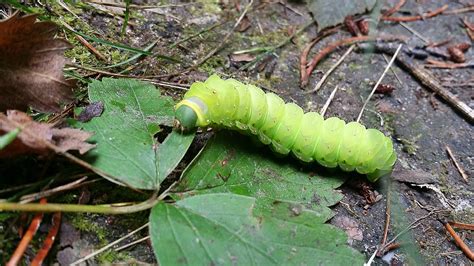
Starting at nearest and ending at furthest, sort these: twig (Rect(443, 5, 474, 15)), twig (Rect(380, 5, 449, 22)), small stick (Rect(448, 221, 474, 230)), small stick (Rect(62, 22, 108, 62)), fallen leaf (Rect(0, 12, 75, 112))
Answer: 1. fallen leaf (Rect(0, 12, 75, 112))
2. small stick (Rect(448, 221, 474, 230))
3. small stick (Rect(62, 22, 108, 62))
4. twig (Rect(380, 5, 449, 22))
5. twig (Rect(443, 5, 474, 15))

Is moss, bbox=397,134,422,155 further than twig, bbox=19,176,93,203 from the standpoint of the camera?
Yes

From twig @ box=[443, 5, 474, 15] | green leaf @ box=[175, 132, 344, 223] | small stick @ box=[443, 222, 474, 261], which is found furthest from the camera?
twig @ box=[443, 5, 474, 15]

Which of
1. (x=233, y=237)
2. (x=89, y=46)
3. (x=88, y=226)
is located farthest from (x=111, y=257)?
(x=89, y=46)

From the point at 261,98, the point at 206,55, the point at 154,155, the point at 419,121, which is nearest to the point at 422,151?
the point at 419,121

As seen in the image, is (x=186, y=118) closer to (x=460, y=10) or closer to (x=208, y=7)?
(x=208, y=7)

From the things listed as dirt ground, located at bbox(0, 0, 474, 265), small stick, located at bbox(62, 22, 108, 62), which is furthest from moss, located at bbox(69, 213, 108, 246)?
small stick, located at bbox(62, 22, 108, 62)

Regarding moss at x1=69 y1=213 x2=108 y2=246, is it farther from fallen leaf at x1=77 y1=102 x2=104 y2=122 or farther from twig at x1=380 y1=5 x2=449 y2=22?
twig at x1=380 y1=5 x2=449 y2=22

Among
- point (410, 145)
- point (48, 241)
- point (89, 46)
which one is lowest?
point (410, 145)
